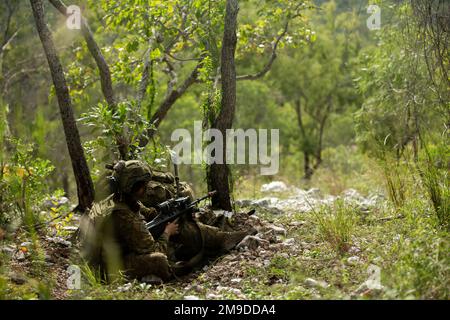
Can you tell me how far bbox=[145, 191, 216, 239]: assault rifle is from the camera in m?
4.86

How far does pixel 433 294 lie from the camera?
3.49 metres

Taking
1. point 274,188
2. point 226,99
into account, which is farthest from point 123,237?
point 274,188

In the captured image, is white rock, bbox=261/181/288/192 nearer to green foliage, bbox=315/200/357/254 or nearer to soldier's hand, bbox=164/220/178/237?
green foliage, bbox=315/200/357/254

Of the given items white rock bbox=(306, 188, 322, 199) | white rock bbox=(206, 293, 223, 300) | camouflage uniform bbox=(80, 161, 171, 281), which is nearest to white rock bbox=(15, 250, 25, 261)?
camouflage uniform bbox=(80, 161, 171, 281)

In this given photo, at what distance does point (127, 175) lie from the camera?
4.44 m

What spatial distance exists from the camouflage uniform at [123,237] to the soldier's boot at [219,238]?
65 cm

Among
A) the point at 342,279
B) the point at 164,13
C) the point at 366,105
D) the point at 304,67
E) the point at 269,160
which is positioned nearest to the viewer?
the point at 342,279

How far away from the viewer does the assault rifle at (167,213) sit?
486 cm

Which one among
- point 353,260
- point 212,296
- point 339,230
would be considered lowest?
point 212,296

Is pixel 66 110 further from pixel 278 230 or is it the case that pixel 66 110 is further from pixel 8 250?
pixel 278 230

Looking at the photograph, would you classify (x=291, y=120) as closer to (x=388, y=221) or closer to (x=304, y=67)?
(x=304, y=67)

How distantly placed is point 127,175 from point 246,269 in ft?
4.31
